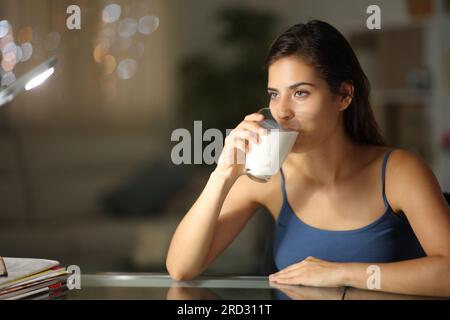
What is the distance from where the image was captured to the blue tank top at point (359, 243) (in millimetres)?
1407

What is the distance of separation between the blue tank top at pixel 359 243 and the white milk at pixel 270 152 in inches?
9.4

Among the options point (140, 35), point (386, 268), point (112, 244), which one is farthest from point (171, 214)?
point (386, 268)

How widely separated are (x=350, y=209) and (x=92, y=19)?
159 inches

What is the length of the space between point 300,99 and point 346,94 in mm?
149

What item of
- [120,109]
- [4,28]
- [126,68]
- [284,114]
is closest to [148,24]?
[126,68]

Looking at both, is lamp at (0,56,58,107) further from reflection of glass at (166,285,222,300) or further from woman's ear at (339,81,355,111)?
woman's ear at (339,81,355,111)

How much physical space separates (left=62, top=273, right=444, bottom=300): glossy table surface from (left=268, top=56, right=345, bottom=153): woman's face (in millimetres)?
334

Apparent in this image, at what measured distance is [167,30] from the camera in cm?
516

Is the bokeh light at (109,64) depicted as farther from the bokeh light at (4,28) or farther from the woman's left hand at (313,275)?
the woman's left hand at (313,275)

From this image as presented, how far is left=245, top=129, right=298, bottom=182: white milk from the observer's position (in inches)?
48.4

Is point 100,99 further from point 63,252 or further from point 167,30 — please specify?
point 63,252

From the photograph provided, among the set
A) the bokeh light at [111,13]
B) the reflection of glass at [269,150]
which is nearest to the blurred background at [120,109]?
the bokeh light at [111,13]

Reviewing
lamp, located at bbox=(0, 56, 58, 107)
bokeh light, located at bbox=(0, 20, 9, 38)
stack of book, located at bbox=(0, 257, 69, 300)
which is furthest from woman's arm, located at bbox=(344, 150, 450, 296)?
bokeh light, located at bbox=(0, 20, 9, 38)
